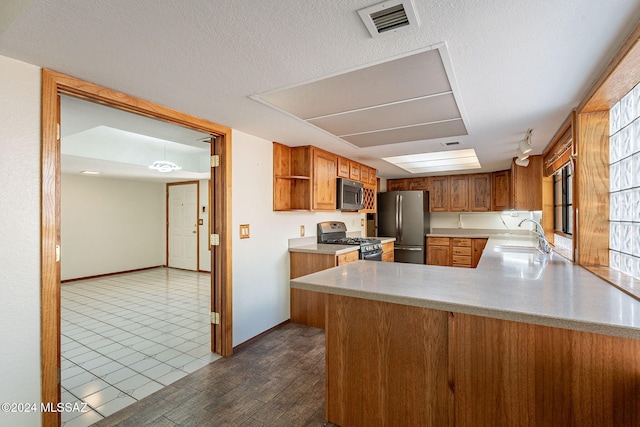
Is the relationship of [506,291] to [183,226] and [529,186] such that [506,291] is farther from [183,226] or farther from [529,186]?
[183,226]

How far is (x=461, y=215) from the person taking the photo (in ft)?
20.1

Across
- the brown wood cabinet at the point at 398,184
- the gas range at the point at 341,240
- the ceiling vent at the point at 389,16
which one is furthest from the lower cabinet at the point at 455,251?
the ceiling vent at the point at 389,16

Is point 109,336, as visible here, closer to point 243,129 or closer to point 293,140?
point 243,129

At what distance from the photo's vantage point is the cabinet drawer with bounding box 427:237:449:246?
5.64 m

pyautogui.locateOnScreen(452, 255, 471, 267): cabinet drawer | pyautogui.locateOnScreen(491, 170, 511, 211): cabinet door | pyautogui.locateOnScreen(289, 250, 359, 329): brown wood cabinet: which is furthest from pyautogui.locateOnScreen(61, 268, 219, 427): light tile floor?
pyautogui.locateOnScreen(491, 170, 511, 211): cabinet door

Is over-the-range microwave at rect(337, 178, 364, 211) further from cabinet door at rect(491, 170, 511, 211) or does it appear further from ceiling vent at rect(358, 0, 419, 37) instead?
ceiling vent at rect(358, 0, 419, 37)

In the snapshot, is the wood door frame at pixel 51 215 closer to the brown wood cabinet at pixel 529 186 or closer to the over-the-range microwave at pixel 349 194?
the over-the-range microwave at pixel 349 194

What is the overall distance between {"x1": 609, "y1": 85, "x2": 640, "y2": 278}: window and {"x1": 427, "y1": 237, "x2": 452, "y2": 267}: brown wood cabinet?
3648mm

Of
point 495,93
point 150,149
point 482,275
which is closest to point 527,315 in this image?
point 482,275

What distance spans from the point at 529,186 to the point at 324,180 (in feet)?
9.11

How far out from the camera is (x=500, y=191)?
5348 millimetres

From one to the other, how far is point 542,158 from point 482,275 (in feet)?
9.75

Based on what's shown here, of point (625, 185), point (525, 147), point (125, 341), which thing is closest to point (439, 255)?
point (525, 147)

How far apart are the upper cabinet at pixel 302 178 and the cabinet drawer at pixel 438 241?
109 inches
